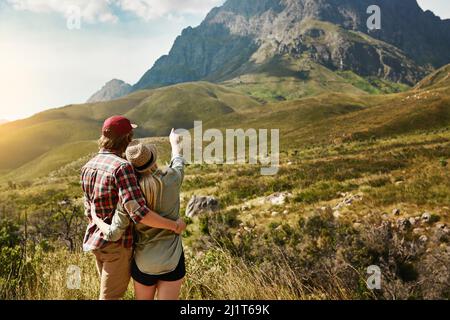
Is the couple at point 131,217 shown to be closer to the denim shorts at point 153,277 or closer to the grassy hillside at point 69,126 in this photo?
the denim shorts at point 153,277

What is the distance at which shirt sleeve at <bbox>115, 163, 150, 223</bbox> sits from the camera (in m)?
3.41

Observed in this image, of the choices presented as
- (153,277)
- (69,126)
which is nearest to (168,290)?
(153,277)

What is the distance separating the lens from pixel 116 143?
12.1ft

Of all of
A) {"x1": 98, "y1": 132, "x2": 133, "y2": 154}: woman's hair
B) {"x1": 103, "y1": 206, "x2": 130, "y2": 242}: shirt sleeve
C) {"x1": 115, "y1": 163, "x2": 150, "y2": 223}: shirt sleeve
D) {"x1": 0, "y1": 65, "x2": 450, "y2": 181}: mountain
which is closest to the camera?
{"x1": 115, "y1": 163, "x2": 150, "y2": 223}: shirt sleeve

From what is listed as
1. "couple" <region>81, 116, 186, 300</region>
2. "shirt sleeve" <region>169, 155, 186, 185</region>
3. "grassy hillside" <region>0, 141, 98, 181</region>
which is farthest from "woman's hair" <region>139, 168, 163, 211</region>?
"grassy hillside" <region>0, 141, 98, 181</region>

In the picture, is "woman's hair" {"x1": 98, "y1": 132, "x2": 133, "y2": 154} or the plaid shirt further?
"woman's hair" {"x1": 98, "y1": 132, "x2": 133, "y2": 154}

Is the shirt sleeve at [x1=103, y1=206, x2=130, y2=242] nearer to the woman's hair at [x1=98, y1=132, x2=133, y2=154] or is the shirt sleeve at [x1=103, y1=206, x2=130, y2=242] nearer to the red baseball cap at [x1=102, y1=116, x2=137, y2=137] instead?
the woman's hair at [x1=98, y1=132, x2=133, y2=154]

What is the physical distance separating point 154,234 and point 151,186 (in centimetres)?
48

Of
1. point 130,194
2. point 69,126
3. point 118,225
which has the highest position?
point 69,126

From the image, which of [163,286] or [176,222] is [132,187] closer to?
[176,222]

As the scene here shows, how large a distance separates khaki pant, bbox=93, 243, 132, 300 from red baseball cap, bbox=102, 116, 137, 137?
3.38ft

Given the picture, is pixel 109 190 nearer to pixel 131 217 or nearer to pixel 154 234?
pixel 131 217

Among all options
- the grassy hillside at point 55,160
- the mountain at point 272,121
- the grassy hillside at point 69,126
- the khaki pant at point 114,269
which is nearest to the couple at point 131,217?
the khaki pant at point 114,269

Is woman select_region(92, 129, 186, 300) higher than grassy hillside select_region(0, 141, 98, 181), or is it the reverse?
woman select_region(92, 129, 186, 300)
